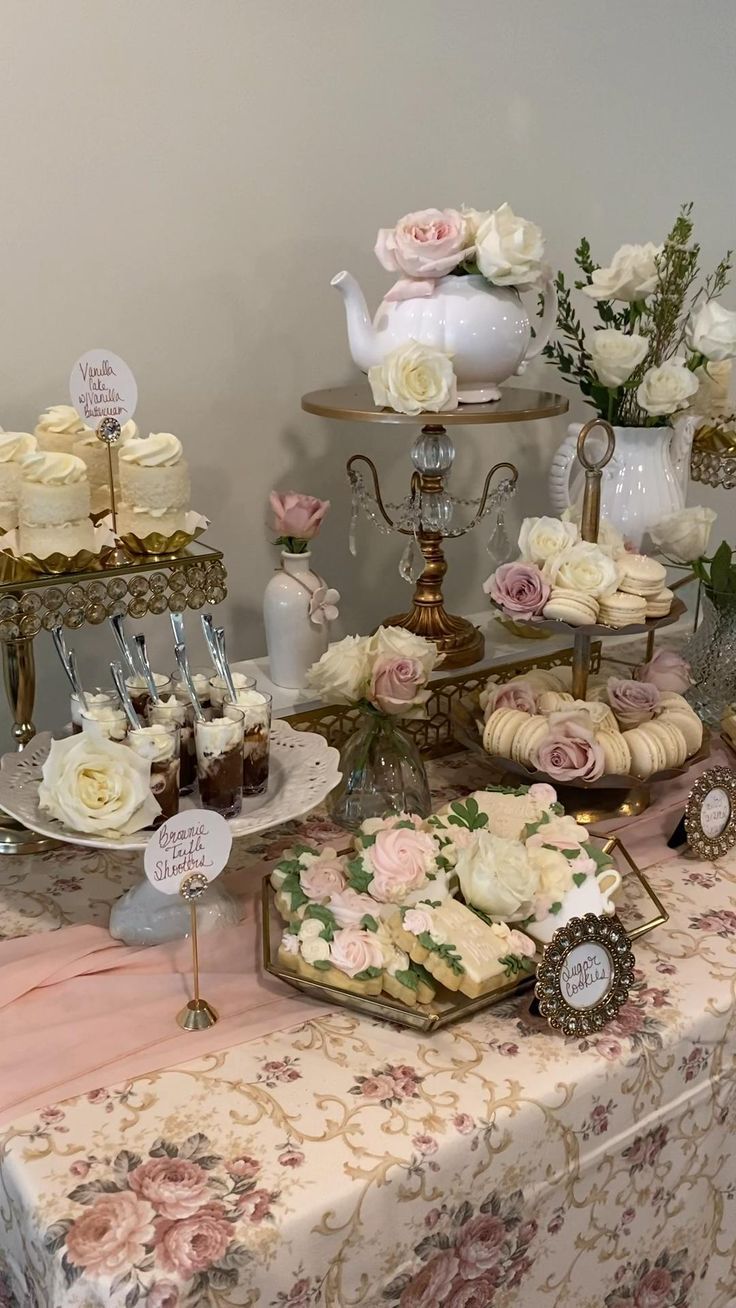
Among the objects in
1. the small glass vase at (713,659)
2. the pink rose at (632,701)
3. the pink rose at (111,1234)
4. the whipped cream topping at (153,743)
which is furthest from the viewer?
the small glass vase at (713,659)

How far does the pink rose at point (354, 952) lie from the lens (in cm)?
92

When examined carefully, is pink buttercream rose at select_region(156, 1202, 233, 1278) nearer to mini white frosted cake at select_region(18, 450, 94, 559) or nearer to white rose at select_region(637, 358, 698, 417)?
mini white frosted cake at select_region(18, 450, 94, 559)

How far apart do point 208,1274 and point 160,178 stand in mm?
1131

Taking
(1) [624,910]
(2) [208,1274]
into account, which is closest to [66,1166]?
(2) [208,1274]

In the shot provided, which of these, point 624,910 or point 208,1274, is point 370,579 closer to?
point 624,910

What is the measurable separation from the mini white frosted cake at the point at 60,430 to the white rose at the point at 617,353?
620mm

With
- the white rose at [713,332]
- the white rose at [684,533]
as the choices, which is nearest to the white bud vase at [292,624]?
the white rose at [684,533]

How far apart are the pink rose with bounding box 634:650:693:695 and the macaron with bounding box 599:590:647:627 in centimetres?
22

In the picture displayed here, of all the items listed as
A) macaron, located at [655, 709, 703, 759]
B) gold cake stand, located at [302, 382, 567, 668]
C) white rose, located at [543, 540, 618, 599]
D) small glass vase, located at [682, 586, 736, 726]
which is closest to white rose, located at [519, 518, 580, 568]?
white rose, located at [543, 540, 618, 599]

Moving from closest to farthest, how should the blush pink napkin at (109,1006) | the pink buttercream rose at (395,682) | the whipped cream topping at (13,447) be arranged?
the blush pink napkin at (109,1006) → the whipped cream topping at (13,447) → the pink buttercream rose at (395,682)

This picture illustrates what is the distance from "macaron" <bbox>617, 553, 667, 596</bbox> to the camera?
48.4 inches

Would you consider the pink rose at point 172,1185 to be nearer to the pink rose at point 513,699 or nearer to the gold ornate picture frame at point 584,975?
the gold ornate picture frame at point 584,975

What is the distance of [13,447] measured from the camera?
3.50 ft

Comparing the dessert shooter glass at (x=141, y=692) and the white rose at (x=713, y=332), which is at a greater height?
the white rose at (x=713, y=332)
